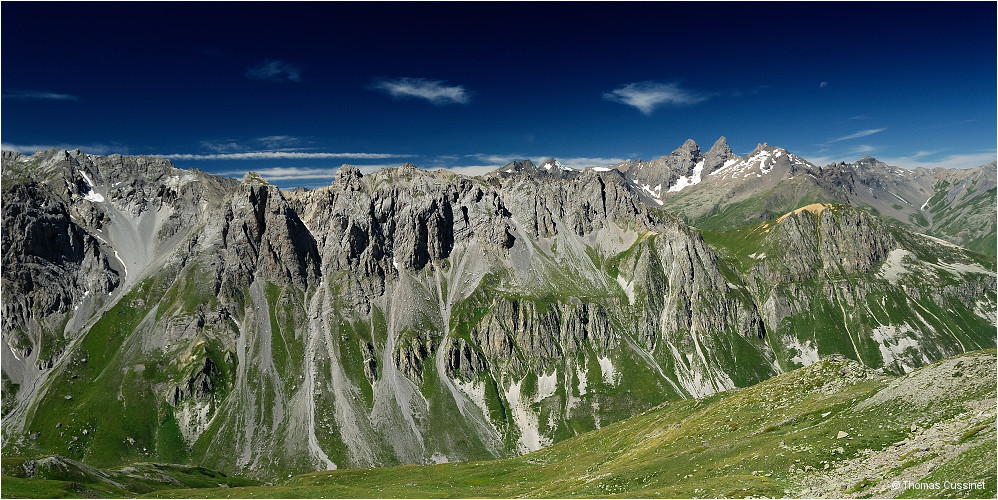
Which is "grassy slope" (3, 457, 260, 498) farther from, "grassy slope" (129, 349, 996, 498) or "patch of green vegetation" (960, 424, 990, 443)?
"patch of green vegetation" (960, 424, 990, 443)

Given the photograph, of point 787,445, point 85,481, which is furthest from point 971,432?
point 85,481

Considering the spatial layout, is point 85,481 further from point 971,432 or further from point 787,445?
point 971,432

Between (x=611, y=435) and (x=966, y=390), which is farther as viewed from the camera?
(x=611, y=435)

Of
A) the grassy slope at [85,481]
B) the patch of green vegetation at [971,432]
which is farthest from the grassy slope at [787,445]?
the grassy slope at [85,481]

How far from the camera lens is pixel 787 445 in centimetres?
6588

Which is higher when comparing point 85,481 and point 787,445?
point 787,445

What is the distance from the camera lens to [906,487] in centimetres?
4266

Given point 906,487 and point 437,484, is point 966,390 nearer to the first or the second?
point 906,487

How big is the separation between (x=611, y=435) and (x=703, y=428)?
5823cm

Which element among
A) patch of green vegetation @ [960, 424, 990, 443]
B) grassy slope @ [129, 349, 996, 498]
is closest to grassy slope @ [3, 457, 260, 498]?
grassy slope @ [129, 349, 996, 498]

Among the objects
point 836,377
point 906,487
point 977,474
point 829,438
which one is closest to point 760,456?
point 829,438

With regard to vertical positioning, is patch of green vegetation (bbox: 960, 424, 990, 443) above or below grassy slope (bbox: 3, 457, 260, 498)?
above

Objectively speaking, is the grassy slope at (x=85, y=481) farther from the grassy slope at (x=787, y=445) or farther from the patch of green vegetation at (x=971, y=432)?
the patch of green vegetation at (x=971, y=432)

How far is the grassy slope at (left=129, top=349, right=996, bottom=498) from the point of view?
159ft
